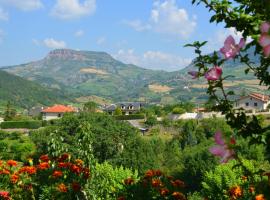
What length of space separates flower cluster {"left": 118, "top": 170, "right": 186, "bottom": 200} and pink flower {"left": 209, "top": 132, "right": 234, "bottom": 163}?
14.0ft

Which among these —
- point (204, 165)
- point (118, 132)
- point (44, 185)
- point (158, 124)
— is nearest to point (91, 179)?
point (44, 185)

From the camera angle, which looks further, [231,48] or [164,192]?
[164,192]

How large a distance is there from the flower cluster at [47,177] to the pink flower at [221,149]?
17.4 feet

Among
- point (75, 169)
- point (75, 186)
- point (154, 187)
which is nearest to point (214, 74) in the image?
point (154, 187)

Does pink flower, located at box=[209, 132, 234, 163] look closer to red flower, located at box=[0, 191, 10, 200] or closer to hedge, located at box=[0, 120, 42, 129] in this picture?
red flower, located at box=[0, 191, 10, 200]

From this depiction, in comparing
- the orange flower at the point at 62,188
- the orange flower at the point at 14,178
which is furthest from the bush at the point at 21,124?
the orange flower at the point at 62,188

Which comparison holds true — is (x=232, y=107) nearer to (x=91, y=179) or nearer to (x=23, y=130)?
(x=91, y=179)

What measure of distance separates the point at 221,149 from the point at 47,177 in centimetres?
619

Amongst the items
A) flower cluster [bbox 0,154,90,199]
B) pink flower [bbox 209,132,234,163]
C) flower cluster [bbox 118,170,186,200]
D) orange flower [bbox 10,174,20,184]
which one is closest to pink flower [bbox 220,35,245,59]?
pink flower [bbox 209,132,234,163]

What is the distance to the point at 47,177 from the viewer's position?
27.7 ft

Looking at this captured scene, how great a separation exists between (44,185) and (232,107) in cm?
562

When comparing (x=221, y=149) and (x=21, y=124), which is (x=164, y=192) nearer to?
(x=221, y=149)

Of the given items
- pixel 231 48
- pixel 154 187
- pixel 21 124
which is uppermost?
pixel 231 48

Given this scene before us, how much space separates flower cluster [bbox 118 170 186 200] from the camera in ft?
23.9
